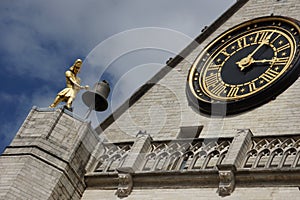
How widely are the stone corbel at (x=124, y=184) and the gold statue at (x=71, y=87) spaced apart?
1989 mm

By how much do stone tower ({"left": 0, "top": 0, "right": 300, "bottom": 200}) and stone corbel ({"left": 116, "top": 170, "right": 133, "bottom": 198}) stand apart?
2 cm

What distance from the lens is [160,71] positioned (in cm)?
1752

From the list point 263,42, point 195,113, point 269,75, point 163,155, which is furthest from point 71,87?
point 263,42

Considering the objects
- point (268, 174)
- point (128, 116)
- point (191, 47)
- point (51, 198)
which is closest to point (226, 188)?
point (268, 174)

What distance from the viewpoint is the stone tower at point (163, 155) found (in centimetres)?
1269

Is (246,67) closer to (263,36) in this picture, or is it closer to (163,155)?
(263,36)

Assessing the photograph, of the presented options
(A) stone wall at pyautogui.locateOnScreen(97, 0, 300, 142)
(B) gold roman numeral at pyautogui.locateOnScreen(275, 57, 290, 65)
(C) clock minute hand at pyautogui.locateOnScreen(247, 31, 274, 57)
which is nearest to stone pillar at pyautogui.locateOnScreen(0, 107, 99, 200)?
(A) stone wall at pyautogui.locateOnScreen(97, 0, 300, 142)

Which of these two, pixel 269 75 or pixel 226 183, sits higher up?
pixel 269 75

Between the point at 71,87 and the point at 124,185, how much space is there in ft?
8.61

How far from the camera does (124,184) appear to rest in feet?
45.0

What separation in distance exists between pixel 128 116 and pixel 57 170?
3121mm

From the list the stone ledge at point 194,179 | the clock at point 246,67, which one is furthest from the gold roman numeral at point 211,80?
the stone ledge at point 194,179

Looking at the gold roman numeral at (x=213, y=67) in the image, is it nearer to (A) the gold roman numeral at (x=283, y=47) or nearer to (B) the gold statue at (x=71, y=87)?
(A) the gold roman numeral at (x=283, y=47)

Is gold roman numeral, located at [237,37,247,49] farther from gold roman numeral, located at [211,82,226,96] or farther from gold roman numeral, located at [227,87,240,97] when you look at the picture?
gold roman numeral, located at [227,87,240,97]
